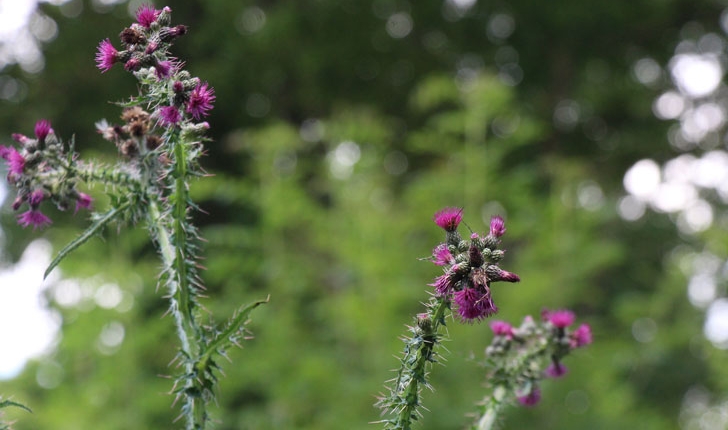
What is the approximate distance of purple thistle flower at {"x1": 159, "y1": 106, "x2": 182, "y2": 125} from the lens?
3.78 feet

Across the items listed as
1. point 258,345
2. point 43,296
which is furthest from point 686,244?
point 43,296

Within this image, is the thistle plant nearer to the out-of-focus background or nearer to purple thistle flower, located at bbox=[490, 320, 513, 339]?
purple thistle flower, located at bbox=[490, 320, 513, 339]

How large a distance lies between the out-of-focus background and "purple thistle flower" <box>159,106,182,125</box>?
2.37m

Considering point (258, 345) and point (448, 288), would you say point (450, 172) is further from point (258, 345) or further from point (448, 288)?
point (448, 288)

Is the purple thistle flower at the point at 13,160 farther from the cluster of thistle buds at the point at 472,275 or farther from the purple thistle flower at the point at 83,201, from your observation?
the cluster of thistle buds at the point at 472,275

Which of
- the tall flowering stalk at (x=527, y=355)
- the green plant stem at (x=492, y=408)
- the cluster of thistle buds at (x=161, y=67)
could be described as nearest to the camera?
the cluster of thistle buds at (x=161, y=67)

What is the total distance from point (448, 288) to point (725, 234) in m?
5.42

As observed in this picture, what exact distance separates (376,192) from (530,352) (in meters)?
4.65

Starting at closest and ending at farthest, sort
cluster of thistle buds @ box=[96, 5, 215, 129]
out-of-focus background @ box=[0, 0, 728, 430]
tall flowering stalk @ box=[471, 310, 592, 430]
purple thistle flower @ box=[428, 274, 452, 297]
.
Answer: purple thistle flower @ box=[428, 274, 452, 297], cluster of thistle buds @ box=[96, 5, 215, 129], tall flowering stalk @ box=[471, 310, 592, 430], out-of-focus background @ box=[0, 0, 728, 430]

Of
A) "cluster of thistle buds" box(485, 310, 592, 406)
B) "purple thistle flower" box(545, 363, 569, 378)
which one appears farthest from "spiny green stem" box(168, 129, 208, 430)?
"purple thistle flower" box(545, 363, 569, 378)

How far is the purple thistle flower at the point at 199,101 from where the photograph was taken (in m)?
1.14

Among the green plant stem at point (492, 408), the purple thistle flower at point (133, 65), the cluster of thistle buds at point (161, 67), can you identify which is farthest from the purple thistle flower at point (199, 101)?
the green plant stem at point (492, 408)

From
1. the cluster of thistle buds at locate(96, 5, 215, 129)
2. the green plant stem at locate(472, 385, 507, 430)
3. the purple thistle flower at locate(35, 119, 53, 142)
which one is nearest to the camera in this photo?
the cluster of thistle buds at locate(96, 5, 215, 129)

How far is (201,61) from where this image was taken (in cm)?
719
